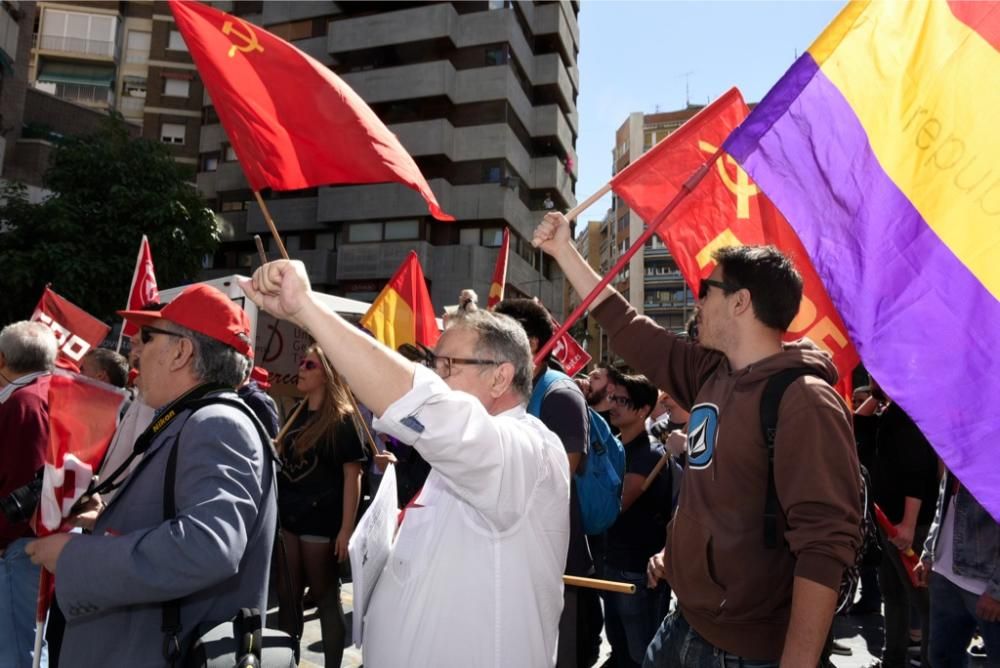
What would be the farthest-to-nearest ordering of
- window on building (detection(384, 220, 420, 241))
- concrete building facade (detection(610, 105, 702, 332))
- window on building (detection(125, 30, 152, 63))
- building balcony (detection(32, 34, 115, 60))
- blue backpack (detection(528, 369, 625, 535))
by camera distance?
1. concrete building facade (detection(610, 105, 702, 332))
2. window on building (detection(125, 30, 152, 63))
3. building balcony (detection(32, 34, 115, 60))
4. window on building (detection(384, 220, 420, 241))
5. blue backpack (detection(528, 369, 625, 535))

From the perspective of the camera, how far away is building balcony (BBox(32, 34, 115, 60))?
1542 inches

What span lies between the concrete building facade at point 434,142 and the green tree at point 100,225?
→ 27.6 feet

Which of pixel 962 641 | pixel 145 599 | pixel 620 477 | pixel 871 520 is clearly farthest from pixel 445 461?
pixel 962 641

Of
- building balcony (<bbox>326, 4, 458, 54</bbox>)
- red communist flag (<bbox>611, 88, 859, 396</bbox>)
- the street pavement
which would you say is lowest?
the street pavement

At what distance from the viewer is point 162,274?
69.8 ft

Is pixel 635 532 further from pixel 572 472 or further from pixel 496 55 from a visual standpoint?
pixel 496 55

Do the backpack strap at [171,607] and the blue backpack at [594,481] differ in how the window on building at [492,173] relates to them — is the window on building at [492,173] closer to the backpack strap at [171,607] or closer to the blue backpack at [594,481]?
the blue backpack at [594,481]

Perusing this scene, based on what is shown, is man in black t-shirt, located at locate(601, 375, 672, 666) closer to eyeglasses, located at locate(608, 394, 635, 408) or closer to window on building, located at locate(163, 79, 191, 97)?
eyeglasses, located at locate(608, 394, 635, 408)

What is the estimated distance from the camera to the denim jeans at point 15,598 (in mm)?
3432

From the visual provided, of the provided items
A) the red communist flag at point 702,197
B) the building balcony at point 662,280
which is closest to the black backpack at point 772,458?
the red communist flag at point 702,197

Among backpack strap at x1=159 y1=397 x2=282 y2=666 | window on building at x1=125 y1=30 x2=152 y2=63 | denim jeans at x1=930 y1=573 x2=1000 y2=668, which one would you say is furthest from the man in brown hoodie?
window on building at x1=125 y1=30 x2=152 y2=63

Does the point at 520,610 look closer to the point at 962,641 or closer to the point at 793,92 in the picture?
the point at 793,92

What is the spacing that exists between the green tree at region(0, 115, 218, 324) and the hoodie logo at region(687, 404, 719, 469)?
20.5 m

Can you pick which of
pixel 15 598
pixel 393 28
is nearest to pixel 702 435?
pixel 15 598
